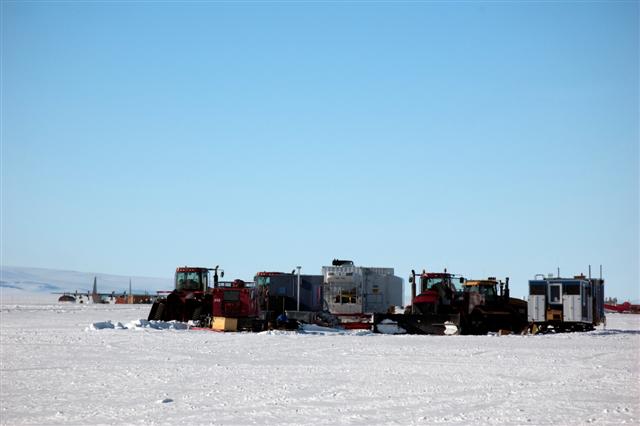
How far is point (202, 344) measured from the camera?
24547mm

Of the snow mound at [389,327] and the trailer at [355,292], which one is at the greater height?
the trailer at [355,292]

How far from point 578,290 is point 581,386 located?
21.7 metres

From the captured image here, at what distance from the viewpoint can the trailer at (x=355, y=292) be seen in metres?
38.7

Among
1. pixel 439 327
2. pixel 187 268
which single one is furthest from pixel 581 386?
pixel 187 268

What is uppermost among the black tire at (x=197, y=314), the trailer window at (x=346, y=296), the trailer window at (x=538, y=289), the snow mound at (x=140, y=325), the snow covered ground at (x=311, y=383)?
the trailer window at (x=538, y=289)

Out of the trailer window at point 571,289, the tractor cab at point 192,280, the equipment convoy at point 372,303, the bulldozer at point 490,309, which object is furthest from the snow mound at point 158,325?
the trailer window at point 571,289

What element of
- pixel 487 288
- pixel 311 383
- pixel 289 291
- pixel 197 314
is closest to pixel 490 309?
pixel 487 288

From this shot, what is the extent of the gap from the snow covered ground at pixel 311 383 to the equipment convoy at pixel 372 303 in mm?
8549

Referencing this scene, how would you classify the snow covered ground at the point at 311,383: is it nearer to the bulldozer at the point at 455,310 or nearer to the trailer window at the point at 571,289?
the bulldozer at the point at 455,310

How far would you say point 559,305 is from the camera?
35688mm

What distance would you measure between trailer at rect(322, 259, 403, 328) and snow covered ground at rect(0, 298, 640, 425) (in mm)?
13332

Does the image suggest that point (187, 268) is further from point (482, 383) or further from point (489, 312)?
point (482, 383)

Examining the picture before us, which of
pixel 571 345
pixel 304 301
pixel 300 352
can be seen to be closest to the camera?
pixel 300 352

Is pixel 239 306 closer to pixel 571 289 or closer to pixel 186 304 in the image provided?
pixel 186 304
